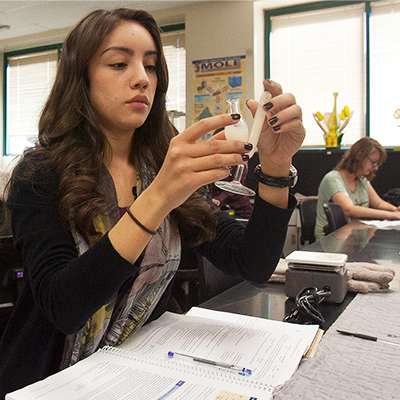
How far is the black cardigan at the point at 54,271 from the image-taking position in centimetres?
77

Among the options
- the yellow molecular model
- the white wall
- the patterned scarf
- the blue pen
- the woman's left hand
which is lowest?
the blue pen

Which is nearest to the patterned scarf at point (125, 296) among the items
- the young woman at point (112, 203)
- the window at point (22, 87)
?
the young woman at point (112, 203)

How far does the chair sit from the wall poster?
2252 millimetres

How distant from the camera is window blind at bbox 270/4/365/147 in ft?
15.9

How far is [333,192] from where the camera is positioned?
11.5 ft

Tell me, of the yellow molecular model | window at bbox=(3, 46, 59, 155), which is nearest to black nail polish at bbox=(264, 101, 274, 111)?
the yellow molecular model

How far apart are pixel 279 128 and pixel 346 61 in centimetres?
451

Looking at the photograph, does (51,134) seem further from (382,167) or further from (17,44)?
(17,44)

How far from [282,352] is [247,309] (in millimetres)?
310

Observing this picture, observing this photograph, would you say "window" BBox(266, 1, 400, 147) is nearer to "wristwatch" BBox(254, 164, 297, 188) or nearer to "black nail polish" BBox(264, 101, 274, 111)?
"wristwatch" BBox(254, 164, 297, 188)

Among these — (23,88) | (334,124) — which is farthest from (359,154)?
(23,88)

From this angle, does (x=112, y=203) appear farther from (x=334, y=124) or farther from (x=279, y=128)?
(x=334, y=124)

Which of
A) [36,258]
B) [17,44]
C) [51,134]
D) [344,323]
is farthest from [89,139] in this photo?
[17,44]

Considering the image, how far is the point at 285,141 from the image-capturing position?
0.97 metres
